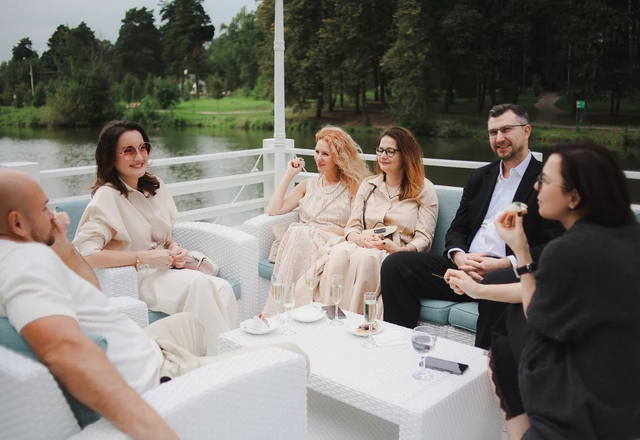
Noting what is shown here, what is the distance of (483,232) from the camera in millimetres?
Result: 2764

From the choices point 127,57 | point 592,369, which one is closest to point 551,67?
point 127,57

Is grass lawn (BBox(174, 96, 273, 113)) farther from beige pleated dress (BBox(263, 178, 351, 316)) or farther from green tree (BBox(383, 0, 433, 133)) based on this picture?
beige pleated dress (BBox(263, 178, 351, 316))

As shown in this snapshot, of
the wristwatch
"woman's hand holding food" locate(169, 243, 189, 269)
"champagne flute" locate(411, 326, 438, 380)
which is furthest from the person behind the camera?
"woman's hand holding food" locate(169, 243, 189, 269)

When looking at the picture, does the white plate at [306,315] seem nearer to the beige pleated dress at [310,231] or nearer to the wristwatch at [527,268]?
the beige pleated dress at [310,231]

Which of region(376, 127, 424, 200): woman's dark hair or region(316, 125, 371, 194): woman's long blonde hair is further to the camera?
region(316, 125, 371, 194): woman's long blonde hair

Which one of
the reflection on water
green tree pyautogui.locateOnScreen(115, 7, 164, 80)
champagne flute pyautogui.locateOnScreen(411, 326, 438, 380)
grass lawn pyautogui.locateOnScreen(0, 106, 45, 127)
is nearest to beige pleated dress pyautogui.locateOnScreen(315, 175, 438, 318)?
champagne flute pyautogui.locateOnScreen(411, 326, 438, 380)

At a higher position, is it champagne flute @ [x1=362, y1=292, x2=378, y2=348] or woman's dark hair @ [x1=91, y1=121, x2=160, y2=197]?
woman's dark hair @ [x1=91, y1=121, x2=160, y2=197]

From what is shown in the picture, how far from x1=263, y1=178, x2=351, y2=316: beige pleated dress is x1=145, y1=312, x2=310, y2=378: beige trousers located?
1.17m

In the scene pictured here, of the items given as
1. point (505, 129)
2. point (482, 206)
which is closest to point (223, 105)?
point (482, 206)

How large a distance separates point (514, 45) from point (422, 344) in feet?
46.4

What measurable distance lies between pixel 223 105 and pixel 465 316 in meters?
14.9

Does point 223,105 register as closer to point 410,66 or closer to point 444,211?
point 410,66

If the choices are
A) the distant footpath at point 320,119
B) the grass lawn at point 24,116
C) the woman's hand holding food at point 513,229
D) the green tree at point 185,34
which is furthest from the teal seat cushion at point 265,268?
the green tree at point 185,34

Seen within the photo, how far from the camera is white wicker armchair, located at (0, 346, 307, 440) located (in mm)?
1176
